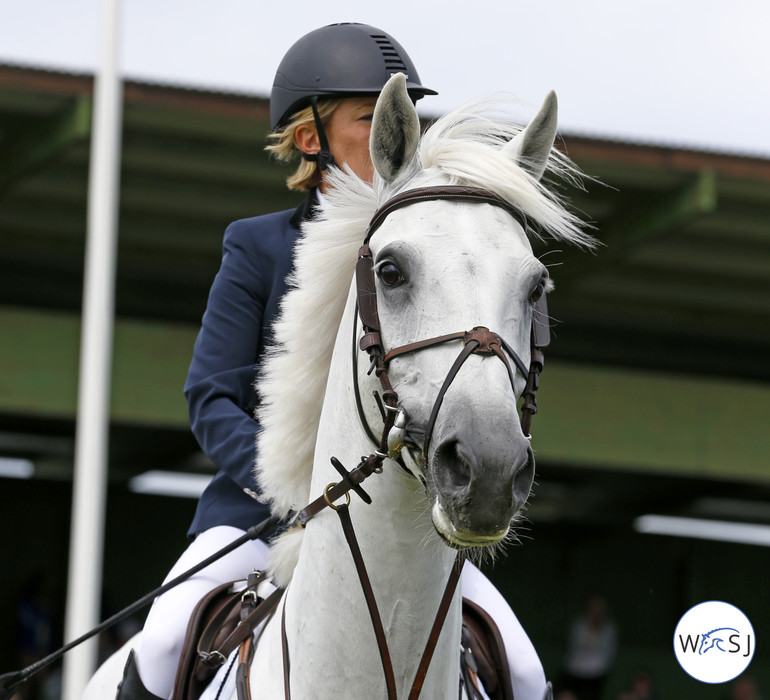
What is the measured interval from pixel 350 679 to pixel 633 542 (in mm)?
18230

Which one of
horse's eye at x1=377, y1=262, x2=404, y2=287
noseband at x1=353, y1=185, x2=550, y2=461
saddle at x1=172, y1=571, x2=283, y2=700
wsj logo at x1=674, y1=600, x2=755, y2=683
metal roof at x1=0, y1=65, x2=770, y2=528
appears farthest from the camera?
metal roof at x1=0, y1=65, x2=770, y2=528

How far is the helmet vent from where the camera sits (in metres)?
3.36

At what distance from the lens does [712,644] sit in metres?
3.09

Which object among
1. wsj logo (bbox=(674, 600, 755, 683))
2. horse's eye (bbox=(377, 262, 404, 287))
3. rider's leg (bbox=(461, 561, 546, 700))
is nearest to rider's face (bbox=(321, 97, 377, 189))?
horse's eye (bbox=(377, 262, 404, 287))

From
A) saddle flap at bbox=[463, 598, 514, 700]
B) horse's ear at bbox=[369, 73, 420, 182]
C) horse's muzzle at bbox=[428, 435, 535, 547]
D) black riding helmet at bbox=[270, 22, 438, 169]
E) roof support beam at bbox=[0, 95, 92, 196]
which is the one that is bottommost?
saddle flap at bbox=[463, 598, 514, 700]

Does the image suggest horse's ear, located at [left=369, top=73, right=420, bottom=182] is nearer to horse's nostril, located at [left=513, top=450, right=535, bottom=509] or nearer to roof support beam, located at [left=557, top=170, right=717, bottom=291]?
horse's nostril, located at [left=513, top=450, right=535, bottom=509]

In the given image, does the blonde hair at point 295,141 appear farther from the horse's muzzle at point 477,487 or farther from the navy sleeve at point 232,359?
the horse's muzzle at point 477,487

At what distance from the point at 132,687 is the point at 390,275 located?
138 centimetres

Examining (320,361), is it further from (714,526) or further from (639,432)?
(714,526)

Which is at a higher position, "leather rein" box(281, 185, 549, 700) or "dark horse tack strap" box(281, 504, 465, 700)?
"leather rein" box(281, 185, 549, 700)

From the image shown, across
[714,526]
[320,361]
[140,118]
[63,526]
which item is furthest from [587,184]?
[63,526]

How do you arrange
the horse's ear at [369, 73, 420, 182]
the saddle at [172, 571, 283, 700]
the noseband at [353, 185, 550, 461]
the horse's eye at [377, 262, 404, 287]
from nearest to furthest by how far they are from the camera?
the noseband at [353, 185, 550, 461], the horse's eye at [377, 262, 404, 287], the horse's ear at [369, 73, 420, 182], the saddle at [172, 571, 283, 700]

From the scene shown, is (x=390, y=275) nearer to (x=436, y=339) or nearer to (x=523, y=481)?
(x=436, y=339)

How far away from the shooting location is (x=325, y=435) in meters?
2.52
